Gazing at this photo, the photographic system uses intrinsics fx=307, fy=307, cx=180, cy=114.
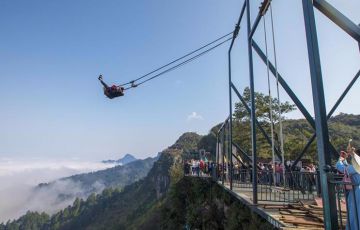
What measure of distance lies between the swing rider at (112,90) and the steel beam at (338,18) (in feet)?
32.7

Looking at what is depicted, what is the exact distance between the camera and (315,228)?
6328 millimetres

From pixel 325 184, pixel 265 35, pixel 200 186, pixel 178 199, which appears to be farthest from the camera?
pixel 178 199

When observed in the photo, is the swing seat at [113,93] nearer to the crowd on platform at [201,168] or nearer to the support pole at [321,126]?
the support pole at [321,126]

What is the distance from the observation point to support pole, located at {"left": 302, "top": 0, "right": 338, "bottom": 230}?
4.64 m

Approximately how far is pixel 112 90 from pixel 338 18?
34.2ft

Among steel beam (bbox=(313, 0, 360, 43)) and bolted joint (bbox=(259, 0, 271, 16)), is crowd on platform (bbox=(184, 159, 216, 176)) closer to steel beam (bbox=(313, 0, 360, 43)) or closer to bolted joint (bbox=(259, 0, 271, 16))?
bolted joint (bbox=(259, 0, 271, 16))

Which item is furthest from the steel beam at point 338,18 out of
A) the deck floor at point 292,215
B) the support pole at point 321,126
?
the deck floor at point 292,215

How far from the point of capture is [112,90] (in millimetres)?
13586

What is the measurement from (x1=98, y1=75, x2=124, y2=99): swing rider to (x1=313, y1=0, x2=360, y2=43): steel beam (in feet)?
32.7

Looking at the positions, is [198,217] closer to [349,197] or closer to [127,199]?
[349,197]

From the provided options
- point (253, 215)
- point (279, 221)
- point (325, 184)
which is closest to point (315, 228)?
point (279, 221)

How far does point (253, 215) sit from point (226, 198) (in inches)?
205

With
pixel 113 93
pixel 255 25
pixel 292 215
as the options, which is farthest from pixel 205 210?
pixel 255 25

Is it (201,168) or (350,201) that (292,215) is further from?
(201,168)
